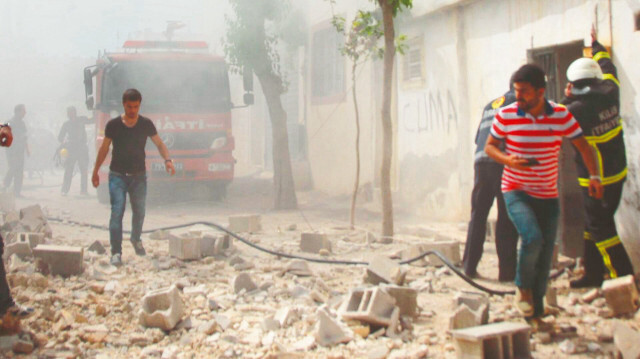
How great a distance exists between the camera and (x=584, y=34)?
21.5 feet

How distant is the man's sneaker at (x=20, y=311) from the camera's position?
409cm

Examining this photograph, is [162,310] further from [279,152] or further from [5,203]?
[279,152]

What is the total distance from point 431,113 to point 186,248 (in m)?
4.75

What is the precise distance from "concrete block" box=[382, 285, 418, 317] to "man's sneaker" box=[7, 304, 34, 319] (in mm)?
2315

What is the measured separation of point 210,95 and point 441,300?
7.61 meters

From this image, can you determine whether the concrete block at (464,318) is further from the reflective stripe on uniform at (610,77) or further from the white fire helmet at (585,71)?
the reflective stripe on uniform at (610,77)

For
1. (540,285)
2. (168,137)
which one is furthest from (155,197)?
(540,285)

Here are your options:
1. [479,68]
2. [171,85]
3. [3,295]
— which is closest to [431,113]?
[479,68]

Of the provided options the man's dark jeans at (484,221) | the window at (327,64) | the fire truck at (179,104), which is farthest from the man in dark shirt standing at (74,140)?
the man's dark jeans at (484,221)

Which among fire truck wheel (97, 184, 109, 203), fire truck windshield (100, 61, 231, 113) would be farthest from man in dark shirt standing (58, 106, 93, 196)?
fire truck windshield (100, 61, 231, 113)

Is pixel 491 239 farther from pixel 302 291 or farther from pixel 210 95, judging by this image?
pixel 210 95

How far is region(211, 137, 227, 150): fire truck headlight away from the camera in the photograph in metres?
11.8

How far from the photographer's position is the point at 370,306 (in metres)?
4.19

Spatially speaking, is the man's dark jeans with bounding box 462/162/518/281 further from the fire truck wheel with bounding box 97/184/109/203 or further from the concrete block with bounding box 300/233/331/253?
the fire truck wheel with bounding box 97/184/109/203
